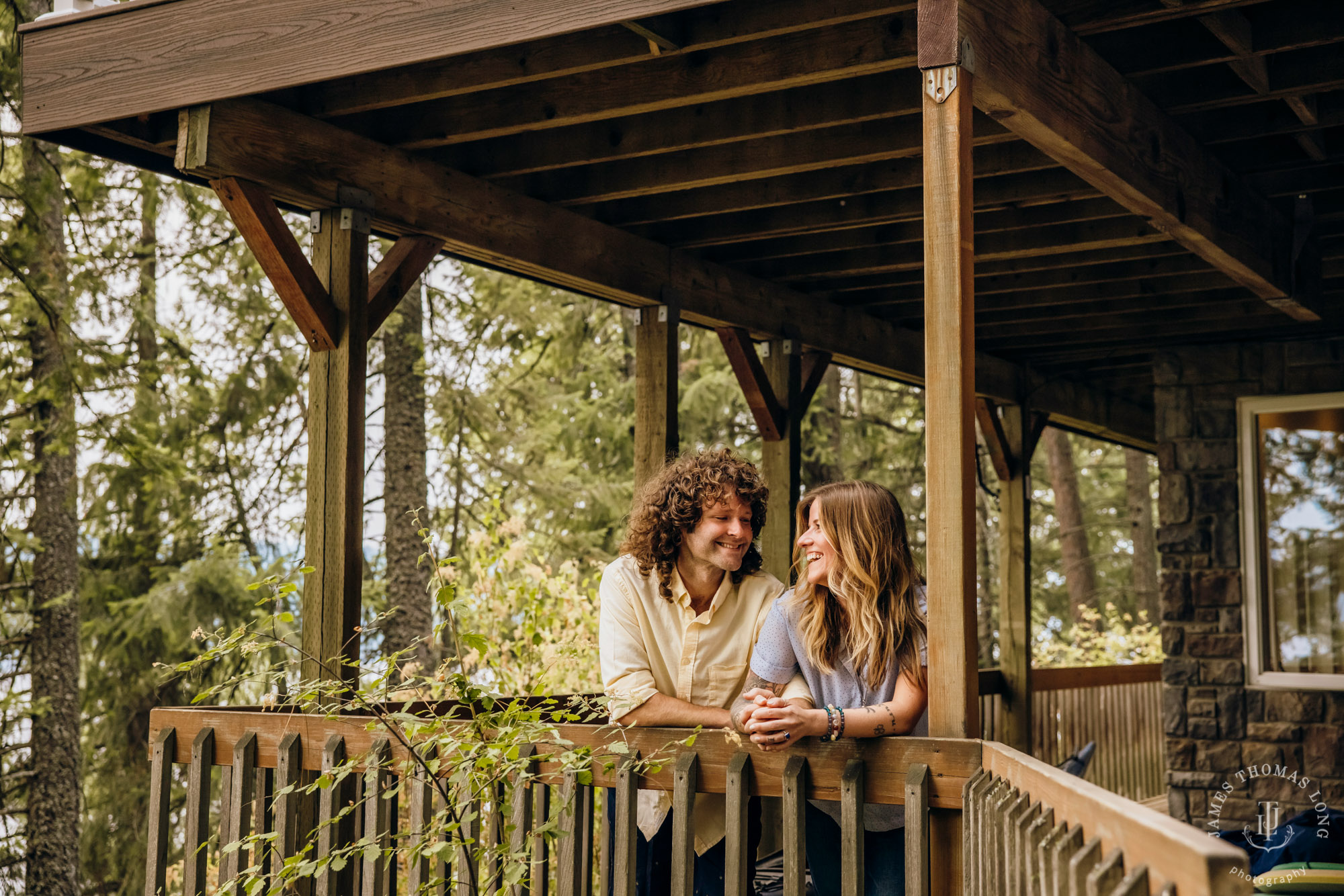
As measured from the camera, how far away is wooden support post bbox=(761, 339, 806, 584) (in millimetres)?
6160

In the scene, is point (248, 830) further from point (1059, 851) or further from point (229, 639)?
point (1059, 851)

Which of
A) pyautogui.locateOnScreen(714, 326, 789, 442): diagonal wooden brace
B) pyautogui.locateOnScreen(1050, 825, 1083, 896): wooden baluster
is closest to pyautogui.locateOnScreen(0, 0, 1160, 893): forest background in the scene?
pyautogui.locateOnScreen(714, 326, 789, 442): diagonal wooden brace

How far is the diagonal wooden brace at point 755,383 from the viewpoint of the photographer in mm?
5938

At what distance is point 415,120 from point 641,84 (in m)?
0.85

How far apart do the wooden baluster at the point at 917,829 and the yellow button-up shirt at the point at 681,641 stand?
0.65 meters

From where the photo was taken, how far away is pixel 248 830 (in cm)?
348

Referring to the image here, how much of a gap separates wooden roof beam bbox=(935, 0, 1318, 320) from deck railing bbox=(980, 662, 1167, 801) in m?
4.09

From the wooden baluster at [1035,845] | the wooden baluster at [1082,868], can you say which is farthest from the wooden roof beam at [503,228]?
the wooden baluster at [1082,868]

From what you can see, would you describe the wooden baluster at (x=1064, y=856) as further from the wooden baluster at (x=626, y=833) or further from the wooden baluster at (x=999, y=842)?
the wooden baluster at (x=626, y=833)

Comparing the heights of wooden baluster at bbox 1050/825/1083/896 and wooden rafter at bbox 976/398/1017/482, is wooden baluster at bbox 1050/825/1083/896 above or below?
below

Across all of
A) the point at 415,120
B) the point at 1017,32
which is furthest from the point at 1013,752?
the point at 415,120

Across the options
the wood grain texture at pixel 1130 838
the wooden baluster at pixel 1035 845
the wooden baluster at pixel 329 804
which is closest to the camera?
the wood grain texture at pixel 1130 838

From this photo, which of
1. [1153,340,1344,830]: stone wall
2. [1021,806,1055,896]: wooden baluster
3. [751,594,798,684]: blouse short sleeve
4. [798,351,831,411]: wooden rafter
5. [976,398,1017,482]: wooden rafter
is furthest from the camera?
[976,398,1017,482]: wooden rafter

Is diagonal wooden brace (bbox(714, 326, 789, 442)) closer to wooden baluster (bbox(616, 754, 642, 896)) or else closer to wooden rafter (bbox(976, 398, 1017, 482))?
wooden rafter (bbox(976, 398, 1017, 482))
